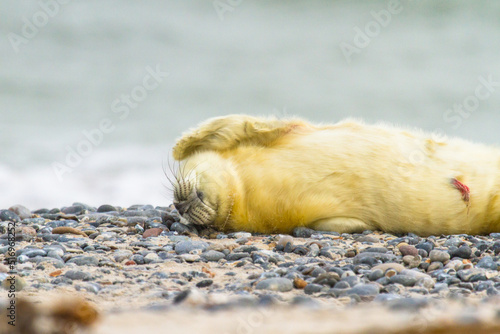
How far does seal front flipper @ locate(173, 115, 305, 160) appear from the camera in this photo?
5.02 m

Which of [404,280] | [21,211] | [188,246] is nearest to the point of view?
[404,280]

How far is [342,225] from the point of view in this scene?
4.84 meters

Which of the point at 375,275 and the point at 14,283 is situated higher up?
the point at 375,275

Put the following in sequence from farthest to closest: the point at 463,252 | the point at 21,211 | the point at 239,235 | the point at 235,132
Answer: the point at 21,211
the point at 235,132
the point at 239,235
the point at 463,252

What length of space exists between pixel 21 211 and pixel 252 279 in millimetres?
3598

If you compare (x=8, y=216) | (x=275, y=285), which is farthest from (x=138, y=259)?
(x=8, y=216)

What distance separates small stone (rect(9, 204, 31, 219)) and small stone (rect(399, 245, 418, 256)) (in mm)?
3870

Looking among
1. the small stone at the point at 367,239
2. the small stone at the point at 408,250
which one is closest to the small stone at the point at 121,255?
the small stone at the point at 367,239

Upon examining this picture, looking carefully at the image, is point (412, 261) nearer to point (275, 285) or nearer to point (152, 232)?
→ point (275, 285)

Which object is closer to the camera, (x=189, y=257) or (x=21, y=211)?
(x=189, y=257)

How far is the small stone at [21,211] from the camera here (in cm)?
598

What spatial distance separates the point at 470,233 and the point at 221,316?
3751 mm

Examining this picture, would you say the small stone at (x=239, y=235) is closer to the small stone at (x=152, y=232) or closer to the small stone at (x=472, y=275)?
the small stone at (x=152, y=232)

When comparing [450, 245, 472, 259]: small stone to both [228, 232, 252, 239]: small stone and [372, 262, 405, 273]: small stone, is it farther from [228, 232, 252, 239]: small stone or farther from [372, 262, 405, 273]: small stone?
[228, 232, 252, 239]: small stone
